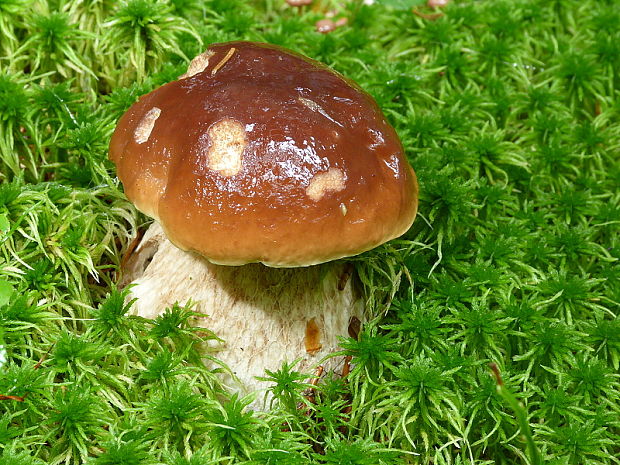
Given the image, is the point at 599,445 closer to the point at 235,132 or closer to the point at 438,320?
the point at 438,320

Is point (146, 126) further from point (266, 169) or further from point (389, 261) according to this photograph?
point (389, 261)

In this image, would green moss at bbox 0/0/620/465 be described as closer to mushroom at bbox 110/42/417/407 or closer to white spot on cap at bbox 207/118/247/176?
mushroom at bbox 110/42/417/407

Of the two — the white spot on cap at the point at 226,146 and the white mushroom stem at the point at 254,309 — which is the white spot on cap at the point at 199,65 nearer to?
the white spot on cap at the point at 226,146

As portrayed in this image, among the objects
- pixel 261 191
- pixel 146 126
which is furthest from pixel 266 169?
pixel 146 126

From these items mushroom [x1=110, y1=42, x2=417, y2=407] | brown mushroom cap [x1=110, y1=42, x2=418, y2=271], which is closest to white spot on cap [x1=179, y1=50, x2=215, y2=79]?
mushroom [x1=110, y1=42, x2=417, y2=407]

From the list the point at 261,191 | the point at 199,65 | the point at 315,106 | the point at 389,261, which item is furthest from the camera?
the point at 389,261

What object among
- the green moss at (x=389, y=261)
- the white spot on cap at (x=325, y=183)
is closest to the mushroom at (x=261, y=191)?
the white spot on cap at (x=325, y=183)
